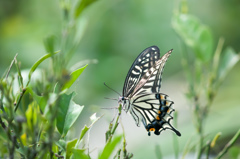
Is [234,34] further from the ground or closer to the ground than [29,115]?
further from the ground

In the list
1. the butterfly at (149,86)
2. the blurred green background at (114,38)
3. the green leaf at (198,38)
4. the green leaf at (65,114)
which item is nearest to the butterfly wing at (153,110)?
the butterfly at (149,86)

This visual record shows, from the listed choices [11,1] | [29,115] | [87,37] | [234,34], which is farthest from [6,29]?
[29,115]

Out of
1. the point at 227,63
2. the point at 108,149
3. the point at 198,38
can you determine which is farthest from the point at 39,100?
the point at 227,63

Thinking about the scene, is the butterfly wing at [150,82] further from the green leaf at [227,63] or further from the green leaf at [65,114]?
the green leaf at [65,114]

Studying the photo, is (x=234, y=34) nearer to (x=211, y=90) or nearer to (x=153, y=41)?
(x=153, y=41)

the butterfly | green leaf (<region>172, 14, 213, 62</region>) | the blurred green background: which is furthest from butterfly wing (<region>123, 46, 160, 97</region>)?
the blurred green background

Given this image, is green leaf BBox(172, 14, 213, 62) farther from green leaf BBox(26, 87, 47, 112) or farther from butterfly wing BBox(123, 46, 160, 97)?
green leaf BBox(26, 87, 47, 112)
